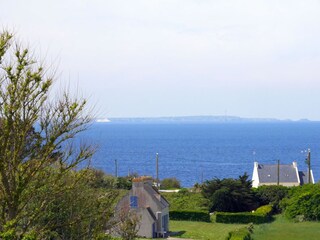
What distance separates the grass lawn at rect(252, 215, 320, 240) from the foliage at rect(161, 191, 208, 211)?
7296 millimetres

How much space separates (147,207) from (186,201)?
13592 millimetres

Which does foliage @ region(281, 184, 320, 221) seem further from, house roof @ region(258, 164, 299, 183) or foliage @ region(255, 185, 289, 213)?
house roof @ region(258, 164, 299, 183)

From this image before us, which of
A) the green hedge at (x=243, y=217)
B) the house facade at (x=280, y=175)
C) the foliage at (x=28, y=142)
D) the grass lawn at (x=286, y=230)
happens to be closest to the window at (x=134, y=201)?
the grass lawn at (x=286, y=230)

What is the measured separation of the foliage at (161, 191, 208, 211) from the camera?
154 ft

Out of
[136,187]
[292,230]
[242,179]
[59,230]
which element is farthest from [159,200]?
[59,230]

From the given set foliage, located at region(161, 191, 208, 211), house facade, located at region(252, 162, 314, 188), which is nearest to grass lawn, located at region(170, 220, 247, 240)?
foliage, located at region(161, 191, 208, 211)

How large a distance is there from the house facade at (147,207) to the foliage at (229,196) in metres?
10.0

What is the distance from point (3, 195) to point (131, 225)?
35.5 feet

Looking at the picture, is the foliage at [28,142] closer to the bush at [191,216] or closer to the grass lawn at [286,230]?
the grass lawn at [286,230]

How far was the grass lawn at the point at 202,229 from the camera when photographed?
35156 mm

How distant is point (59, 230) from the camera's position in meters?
16.2

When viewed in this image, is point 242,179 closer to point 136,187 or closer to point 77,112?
point 136,187

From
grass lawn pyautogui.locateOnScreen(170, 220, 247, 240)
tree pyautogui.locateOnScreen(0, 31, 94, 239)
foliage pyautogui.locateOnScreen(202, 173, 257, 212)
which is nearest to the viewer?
tree pyautogui.locateOnScreen(0, 31, 94, 239)

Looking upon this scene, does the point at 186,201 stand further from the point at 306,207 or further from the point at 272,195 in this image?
the point at 306,207
